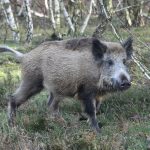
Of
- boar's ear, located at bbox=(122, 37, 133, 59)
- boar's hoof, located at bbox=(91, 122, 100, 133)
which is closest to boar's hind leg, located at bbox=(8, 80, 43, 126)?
boar's hoof, located at bbox=(91, 122, 100, 133)

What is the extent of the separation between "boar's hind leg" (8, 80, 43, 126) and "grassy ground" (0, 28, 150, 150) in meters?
0.16

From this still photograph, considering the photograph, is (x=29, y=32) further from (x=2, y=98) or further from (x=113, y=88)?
(x=113, y=88)

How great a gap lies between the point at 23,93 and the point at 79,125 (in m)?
1.12

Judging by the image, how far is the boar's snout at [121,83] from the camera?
7.20 metres

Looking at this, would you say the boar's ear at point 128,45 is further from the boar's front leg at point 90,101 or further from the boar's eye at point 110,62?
the boar's front leg at point 90,101

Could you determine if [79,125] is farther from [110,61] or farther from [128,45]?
[128,45]

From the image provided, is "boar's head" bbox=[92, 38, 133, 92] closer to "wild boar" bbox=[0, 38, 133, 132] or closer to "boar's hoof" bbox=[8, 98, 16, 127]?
"wild boar" bbox=[0, 38, 133, 132]

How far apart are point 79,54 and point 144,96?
4.81 ft

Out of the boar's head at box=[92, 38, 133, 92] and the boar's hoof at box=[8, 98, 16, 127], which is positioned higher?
the boar's head at box=[92, 38, 133, 92]

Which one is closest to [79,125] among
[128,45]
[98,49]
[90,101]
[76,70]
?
[90,101]

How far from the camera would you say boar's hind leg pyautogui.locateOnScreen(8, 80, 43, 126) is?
8.01 metres

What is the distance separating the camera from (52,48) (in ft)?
26.5

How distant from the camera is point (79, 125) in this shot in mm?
7383

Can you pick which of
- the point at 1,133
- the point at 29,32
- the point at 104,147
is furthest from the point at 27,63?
the point at 29,32
